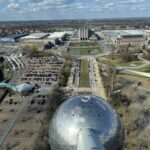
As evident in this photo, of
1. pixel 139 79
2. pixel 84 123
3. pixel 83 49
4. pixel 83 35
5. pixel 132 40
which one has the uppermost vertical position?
pixel 84 123

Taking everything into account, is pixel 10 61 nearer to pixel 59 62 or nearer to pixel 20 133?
pixel 59 62

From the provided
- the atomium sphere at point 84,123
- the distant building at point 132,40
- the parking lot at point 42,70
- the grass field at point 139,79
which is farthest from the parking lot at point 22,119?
the distant building at point 132,40

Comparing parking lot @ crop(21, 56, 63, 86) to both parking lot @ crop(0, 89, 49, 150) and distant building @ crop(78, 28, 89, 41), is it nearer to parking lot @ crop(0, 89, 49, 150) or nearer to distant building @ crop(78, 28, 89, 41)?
parking lot @ crop(0, 89, 49, 150)

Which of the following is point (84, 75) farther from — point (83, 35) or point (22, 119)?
point (83, 35)

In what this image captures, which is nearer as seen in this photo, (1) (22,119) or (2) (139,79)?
(1) (22,119)

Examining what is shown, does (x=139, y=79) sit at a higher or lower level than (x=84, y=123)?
lower

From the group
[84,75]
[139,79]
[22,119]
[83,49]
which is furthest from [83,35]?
[22,119]

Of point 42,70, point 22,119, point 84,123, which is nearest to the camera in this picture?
point 84,123

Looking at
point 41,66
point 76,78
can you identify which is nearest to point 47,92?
point 76,78
